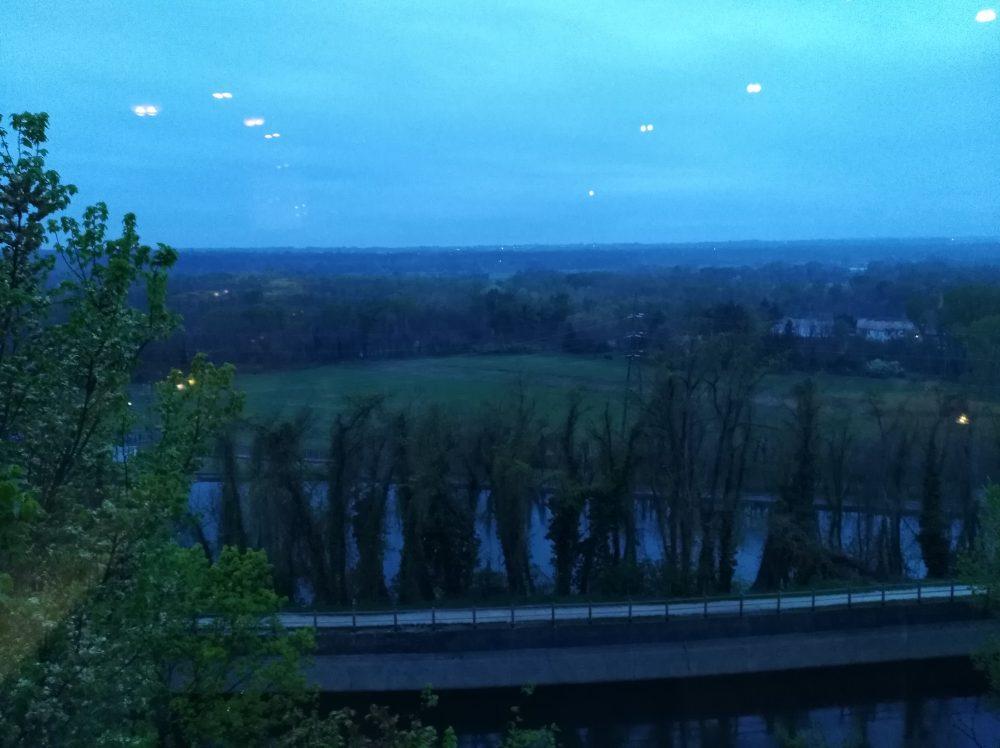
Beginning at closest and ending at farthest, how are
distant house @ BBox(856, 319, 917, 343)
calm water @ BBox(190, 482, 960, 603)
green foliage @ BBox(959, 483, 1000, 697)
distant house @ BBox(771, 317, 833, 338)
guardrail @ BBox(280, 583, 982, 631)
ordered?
green foliage @ BBox(959, 483, 1000, 697), guardrail @ BBox(280, 583, 982, 631), calm water @ BBox(190, 482, 960, 603), distant house @ BBox(771, 317, 833, 338), distant house @ BBox(856, 319, 917, 343)

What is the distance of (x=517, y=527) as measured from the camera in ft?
41.8

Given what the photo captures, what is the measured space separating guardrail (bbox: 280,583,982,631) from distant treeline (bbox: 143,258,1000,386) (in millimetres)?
4753

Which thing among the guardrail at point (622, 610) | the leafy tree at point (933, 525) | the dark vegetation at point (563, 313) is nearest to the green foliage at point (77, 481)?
the guardrail at point (622, 610)

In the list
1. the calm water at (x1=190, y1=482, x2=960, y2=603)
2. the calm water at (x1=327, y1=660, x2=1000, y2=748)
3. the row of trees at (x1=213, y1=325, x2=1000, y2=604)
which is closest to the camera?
the calm water at (x1=327, y1=660, x2=1000, y2=748)

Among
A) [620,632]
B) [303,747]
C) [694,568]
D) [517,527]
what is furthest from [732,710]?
[303,747]

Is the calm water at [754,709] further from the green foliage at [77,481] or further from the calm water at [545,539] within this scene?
the green foliage at [77,481]

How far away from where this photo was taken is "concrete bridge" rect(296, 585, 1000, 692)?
1012 cm

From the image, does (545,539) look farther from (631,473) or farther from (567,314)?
(567,314)

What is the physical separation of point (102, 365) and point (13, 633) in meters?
1.21

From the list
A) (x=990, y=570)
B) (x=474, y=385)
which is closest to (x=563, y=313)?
(x=474, y=385)

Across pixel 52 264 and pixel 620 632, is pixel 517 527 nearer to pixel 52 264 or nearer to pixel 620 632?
pixel 620 632

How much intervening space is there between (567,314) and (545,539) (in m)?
7.55

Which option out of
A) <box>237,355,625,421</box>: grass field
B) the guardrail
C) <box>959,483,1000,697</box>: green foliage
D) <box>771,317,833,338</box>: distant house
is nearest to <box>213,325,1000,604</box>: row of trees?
<box>237,355,625,421</box>: grass field

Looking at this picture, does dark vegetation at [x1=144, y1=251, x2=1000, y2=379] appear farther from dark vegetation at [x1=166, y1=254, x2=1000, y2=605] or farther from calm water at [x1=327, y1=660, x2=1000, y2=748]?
calm water at [x1=327, y1=660, x2=1000, y2=748]
